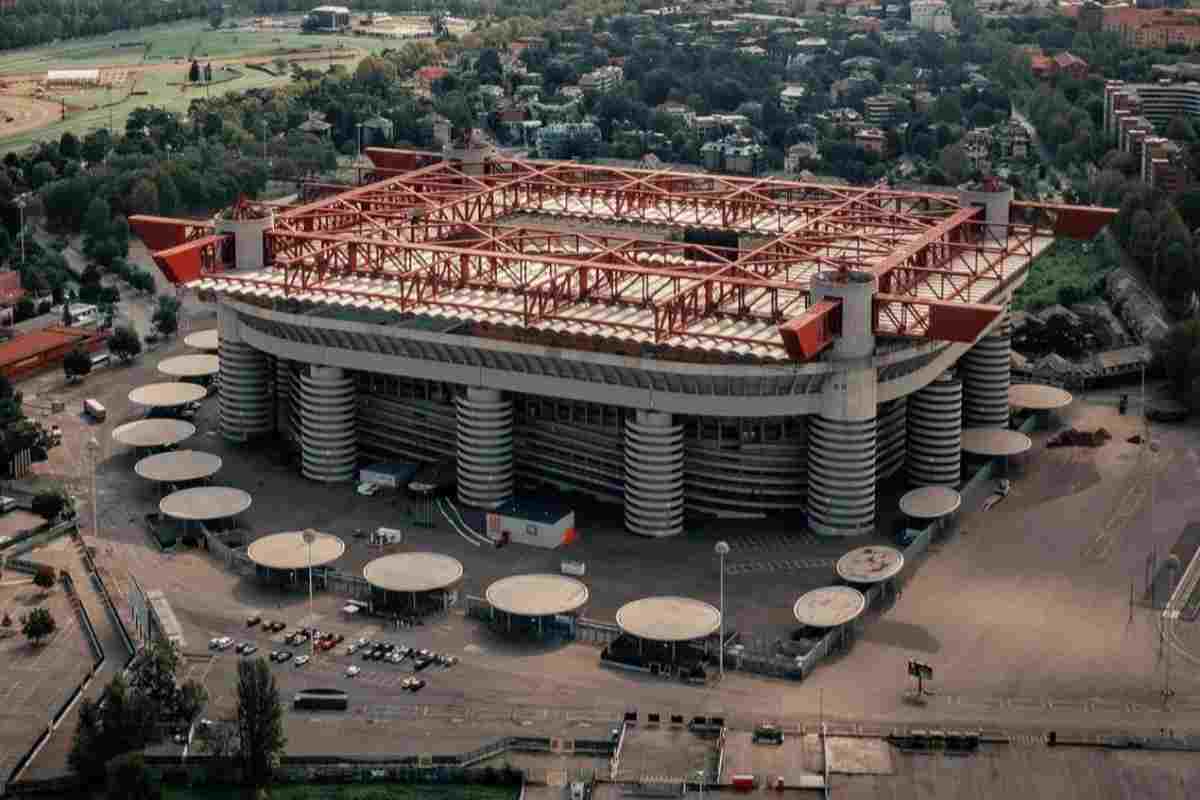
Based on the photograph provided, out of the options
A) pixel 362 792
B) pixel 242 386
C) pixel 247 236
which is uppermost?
pixel 247 236

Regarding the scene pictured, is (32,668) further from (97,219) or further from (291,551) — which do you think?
(97,219)

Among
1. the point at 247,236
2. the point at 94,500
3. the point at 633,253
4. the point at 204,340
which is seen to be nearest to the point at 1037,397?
the point at 633,253

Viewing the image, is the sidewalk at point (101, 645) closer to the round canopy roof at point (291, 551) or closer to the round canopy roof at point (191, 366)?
the round canopy roof at point (291, 551)

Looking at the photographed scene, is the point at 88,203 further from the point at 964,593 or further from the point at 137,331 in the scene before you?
the point at 964,593

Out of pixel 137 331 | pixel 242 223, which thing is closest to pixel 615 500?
pixel 242 223

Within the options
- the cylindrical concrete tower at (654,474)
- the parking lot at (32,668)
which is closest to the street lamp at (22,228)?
the parking lot at (32,668)

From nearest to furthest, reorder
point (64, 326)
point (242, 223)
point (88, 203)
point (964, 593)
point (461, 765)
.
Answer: point (461, 765) → point (964, 593) → point (242, 223) → point (64, 326) → point (88, 203)

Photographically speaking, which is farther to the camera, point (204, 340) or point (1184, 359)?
point (204, 340)
